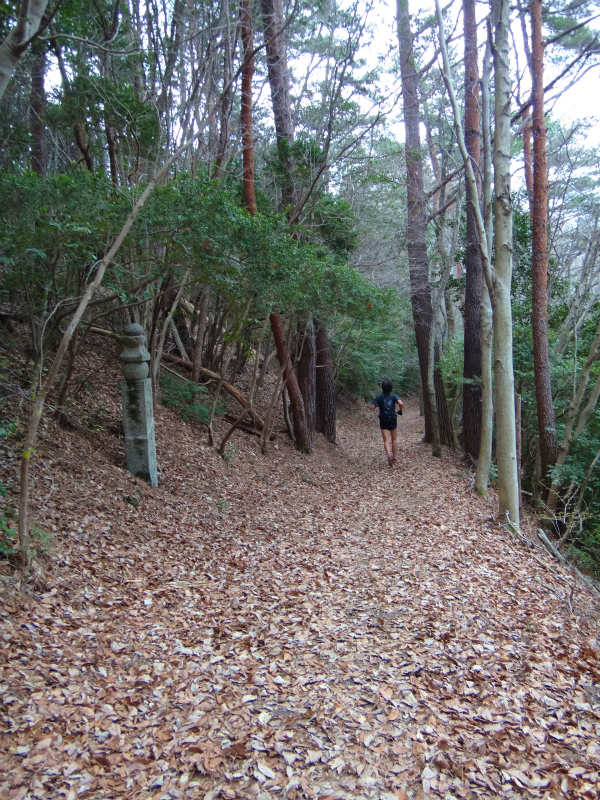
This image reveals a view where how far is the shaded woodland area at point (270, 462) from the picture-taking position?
2.84m

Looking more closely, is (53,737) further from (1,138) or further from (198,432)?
(1,138)

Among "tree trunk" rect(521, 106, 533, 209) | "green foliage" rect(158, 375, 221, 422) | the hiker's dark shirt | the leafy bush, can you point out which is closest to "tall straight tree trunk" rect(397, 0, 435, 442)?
the hiker's dark shirt

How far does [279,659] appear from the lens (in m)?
3.61

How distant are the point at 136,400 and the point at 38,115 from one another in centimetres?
628

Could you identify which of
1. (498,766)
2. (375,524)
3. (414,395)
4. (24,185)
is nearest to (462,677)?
(498,766)

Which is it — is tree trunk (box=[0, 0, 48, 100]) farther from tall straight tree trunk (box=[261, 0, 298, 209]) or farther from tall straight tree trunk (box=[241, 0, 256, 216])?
tall straight tree trunk (box=[261, 0, 298, 209])

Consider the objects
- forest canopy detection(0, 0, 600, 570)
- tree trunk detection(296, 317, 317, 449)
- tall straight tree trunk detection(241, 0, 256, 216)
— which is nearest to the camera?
forest canopy detection(0, 0, 600, 570)

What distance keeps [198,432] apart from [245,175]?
4821mm

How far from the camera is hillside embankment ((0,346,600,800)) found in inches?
101

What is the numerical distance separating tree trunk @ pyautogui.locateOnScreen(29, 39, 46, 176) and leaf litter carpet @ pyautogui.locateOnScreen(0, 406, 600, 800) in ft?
19.6

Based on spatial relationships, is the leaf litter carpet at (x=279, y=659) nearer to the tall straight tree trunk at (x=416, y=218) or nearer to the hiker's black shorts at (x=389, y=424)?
the hiker's black shorts at (x=389, y=424)

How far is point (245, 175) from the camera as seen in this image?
8.87 metres

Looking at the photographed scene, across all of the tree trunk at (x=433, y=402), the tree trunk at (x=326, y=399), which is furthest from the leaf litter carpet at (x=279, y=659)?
the tree trunk at (x=326, y=399)

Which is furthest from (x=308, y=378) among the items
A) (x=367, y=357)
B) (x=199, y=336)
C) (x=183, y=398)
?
(x=367, y=357)
